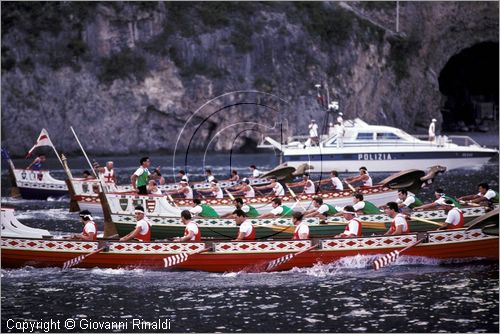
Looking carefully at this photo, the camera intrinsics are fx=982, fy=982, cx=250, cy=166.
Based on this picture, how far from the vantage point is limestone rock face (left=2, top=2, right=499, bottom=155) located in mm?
91000

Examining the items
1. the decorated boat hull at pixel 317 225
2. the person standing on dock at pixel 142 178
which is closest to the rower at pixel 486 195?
the decorated boat hull at pixel 317 225

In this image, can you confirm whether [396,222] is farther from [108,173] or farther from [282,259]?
[108,173]

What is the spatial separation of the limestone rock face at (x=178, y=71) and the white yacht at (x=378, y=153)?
18.2 meters

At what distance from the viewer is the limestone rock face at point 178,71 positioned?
91.0 m

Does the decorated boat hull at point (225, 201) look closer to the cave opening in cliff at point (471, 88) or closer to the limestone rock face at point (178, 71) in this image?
the limestone rock face at point (178, 71)

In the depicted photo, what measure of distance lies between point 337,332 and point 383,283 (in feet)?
19.5

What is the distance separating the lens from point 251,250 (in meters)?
33.0

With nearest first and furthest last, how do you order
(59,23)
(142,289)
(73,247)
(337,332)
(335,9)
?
(337,332)
(142,289)
(73,247)
(59,23)
(335,9)

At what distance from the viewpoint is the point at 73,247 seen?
3369cm

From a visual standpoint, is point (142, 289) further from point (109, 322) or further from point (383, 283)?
point (383, 283)

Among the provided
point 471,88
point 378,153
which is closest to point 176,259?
point 378,153

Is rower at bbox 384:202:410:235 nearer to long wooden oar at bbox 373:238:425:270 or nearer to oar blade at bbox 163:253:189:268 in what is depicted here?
long wooden oar at bbox 373:238:425:270

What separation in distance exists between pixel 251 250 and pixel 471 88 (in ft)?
287

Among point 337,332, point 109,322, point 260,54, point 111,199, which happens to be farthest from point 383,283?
point 260,54
